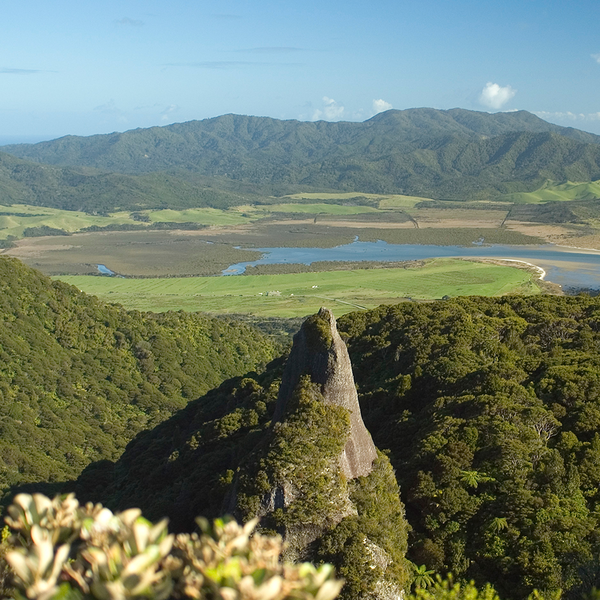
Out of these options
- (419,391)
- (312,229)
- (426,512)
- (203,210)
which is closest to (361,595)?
(426,512)

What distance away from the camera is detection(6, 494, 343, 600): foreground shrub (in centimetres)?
433

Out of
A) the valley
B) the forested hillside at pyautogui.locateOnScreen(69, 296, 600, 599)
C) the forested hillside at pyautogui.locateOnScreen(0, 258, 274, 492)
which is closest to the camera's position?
the valley

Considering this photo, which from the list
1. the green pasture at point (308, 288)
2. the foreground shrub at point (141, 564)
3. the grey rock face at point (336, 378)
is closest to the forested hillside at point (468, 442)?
the grey rock face at point (336, 378)

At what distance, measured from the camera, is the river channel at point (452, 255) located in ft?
311

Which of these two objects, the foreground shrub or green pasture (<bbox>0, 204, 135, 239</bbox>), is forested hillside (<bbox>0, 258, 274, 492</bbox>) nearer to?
the foreground shrub

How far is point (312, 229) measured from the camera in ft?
517

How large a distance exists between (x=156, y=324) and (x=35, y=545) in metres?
44.5

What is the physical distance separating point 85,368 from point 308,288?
145 feet

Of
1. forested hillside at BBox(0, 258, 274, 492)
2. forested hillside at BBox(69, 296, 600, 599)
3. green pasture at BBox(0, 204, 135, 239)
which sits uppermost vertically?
green pasture at BBox(0, 204, 135, 239)

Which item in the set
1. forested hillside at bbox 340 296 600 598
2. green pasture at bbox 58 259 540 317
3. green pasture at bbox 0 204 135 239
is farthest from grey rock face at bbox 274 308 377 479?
green pasture at bbox 0 204 135 239

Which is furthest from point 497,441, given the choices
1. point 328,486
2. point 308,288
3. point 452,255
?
point 452,255

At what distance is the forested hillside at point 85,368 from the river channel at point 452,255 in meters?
52.5

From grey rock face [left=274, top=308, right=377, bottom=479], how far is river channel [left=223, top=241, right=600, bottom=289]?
77280 mm

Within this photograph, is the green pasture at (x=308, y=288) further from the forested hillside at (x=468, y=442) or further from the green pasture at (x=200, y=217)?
the green pasture at (x=200, y=217)
